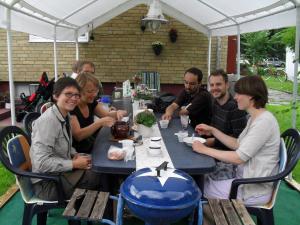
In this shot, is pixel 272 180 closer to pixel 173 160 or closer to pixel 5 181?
pixel 173 160

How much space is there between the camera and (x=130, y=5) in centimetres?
775

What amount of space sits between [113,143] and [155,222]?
1.42m

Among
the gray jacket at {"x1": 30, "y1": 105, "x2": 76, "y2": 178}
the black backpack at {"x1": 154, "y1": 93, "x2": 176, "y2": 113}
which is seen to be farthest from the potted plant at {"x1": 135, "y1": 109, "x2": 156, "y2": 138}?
the black backpack at {"x1": 154, "y1": 93, "x2": 176, "y2": 113}

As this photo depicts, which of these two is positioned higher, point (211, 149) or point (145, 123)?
point (145, 123)

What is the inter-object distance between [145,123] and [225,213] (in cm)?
127

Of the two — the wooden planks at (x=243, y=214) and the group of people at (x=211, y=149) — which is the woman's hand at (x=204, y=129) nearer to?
the group of people at (x=211, y=149)

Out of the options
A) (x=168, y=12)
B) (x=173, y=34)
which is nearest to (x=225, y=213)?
(x=168, y=12)

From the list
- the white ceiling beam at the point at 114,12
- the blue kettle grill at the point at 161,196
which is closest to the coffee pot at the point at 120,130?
the blue kettle grill at the point at 161,196

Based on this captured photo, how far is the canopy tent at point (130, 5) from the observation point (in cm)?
393

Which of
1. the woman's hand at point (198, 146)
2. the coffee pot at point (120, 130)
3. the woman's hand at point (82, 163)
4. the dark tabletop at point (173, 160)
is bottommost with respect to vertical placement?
the woman's hand at point (82, 163)

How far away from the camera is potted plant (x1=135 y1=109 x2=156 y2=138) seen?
3.00 meters

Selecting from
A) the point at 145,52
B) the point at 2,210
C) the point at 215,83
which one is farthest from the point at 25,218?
the point at 145,52

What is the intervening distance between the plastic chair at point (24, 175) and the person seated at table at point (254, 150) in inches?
43.1

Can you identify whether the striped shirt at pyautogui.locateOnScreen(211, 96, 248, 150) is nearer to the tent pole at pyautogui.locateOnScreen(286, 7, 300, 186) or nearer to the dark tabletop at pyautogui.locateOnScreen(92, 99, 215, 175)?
the dark tabletop at pyautogui.locateOnScreen(92, 99, 215, 175)
